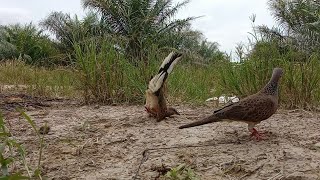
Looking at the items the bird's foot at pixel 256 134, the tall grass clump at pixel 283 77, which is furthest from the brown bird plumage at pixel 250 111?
the tall grass clump at pixel 283 77

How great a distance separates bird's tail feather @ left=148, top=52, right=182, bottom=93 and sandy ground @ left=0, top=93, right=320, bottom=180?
284 mm

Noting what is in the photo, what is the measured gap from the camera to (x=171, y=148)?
9.32 feet

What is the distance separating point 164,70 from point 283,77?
5.26ft

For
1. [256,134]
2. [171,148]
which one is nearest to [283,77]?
[256,134]

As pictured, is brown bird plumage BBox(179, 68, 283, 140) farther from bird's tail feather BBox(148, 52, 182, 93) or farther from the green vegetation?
the green vegetation

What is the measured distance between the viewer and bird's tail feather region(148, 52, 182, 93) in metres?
3.55

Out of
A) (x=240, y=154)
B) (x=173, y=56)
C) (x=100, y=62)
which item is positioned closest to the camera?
(x=240, y=154)

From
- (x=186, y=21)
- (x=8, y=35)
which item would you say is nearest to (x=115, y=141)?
(x=186, y=21)

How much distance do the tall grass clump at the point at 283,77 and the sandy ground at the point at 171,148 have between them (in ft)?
2.19

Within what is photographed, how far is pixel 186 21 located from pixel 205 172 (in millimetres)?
22902

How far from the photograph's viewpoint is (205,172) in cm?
249

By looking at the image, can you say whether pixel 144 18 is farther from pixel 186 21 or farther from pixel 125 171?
A: pixel 125 171

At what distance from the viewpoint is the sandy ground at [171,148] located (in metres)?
2.51

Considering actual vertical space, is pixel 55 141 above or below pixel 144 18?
below
